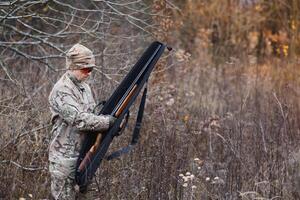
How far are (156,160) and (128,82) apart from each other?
141 cm

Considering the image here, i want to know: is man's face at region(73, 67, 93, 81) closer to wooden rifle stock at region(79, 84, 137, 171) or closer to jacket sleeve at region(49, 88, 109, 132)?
jacket sleeve at region(49, 88, 109, 132)

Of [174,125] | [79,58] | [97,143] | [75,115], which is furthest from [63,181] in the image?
[174,125]

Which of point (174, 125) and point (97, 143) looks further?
point (174, 125)

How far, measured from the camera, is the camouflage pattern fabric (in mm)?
3686

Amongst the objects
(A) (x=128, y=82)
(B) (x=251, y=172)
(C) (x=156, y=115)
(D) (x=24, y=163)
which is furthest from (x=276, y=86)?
(A) (x=128, y=82)

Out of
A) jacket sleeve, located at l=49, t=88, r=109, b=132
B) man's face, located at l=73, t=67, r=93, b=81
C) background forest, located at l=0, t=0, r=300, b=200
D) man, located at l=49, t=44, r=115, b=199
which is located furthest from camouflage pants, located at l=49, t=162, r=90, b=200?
background forest, located at l=0, t=0, r=300, b=200

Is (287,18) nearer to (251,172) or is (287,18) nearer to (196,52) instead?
(196,52)

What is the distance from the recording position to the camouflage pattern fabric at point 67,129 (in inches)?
145

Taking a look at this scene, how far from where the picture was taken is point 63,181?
3.80 meters

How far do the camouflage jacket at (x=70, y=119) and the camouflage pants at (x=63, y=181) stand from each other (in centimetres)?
4

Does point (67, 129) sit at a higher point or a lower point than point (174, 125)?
lower

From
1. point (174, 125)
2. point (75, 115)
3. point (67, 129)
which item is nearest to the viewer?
point (75, 115)

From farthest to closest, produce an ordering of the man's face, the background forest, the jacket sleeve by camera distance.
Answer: the background forest
the man's face
the jacket sleeve

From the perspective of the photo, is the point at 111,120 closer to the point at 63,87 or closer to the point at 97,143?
the point at 97,143
